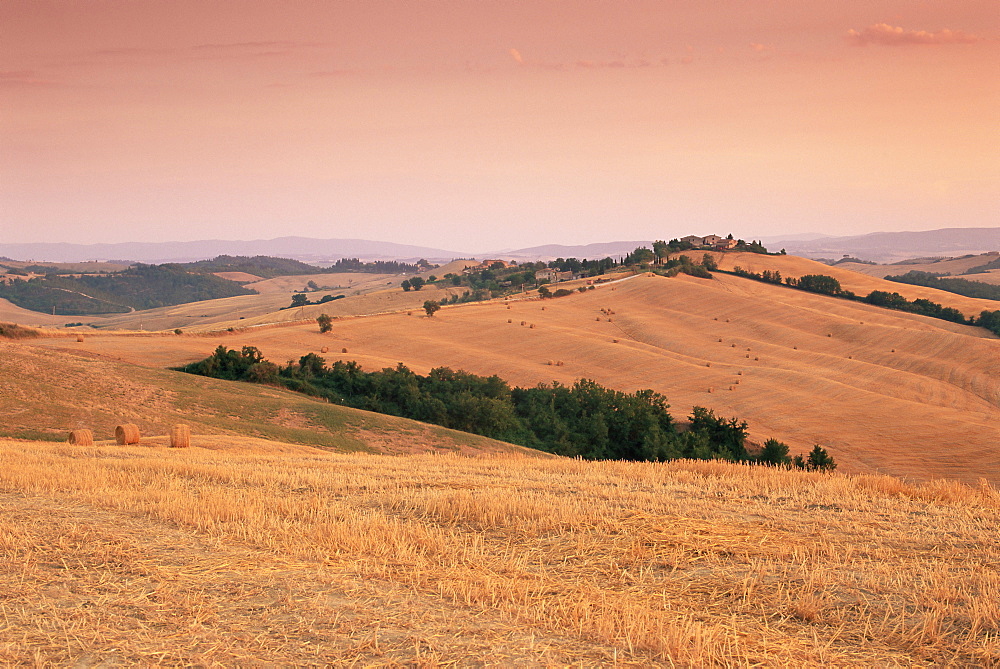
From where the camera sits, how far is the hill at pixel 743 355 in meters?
52.3

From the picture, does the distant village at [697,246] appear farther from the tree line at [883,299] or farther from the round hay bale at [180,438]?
the round hay bale at [180,438]

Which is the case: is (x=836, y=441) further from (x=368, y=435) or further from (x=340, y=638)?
(x=340, y=638)

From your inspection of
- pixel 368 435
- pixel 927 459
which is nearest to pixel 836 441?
pixel 927 459

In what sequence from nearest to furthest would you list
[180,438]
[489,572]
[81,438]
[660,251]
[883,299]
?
1. [489,572]
2. [81,438]
3. [180,438]
4. [883,299]
5. [660,251]

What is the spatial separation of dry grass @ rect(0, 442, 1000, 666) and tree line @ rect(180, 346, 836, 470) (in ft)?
91.5

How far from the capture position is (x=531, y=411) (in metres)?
48.6

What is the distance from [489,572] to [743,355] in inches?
2910

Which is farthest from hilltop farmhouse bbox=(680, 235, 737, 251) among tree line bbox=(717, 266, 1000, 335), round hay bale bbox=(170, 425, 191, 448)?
round hay bale bbox=(170, 425, 191, 448)

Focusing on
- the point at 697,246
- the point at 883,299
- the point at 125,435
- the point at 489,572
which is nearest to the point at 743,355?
the point at 883,299

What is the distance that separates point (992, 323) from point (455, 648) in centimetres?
11267

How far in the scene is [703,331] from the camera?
293ft

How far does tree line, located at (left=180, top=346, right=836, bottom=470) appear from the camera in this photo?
4247cm

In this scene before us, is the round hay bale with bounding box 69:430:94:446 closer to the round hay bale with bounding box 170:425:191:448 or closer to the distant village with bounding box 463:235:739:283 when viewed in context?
the round hay bale with bounding box 170:425:191:448

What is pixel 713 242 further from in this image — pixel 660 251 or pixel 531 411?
pixel 531 411
